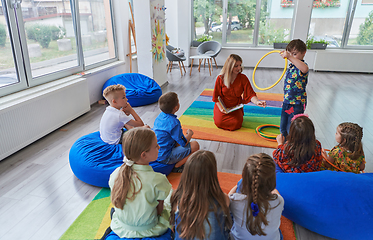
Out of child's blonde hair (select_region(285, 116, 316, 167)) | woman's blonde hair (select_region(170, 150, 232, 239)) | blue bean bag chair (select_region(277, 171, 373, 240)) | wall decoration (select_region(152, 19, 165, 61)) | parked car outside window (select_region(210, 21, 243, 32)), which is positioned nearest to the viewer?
woman's blonde hair (select_region(170, 150, 232, 239))

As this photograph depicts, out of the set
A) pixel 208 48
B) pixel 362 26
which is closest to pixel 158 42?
pixel 208 48

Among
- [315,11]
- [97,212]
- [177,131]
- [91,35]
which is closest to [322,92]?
[315,11]

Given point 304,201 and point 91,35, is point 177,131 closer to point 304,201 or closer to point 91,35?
point 304,201

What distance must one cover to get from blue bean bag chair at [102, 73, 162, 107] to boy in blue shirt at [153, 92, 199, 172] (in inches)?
86.7

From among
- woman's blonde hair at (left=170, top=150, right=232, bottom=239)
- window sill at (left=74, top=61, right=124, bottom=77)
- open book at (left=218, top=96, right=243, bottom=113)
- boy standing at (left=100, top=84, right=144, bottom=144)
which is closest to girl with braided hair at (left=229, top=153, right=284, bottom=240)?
woman's blonde hair at (left=170, top=150, right=232, bottom=239)

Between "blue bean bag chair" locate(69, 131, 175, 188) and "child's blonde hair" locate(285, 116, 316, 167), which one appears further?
"blue bean bag chair" locate(69, 131, 175, 188)

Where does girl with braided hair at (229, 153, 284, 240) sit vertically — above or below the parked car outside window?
below

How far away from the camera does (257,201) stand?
1.40 meters

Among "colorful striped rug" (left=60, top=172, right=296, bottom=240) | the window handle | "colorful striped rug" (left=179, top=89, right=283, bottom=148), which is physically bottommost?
"colorful striped rug" (left=60, top=172, right=296, bottom=240)

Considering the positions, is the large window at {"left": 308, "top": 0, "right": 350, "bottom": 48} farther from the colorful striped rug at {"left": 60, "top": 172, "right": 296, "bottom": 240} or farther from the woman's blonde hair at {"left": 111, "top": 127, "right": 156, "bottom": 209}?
the woman's blonde hair at {"left": 111, "top": 127, "right": 156, "bottom": 209}

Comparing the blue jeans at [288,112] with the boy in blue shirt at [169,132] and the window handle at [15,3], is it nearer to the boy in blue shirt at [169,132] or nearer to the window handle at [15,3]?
the boy in blue shirt at [169,132]

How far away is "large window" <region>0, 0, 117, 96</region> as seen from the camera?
126 inches

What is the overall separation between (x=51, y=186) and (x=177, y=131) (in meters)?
1.25

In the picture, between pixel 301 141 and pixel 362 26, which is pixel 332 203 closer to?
pixel 301 141
